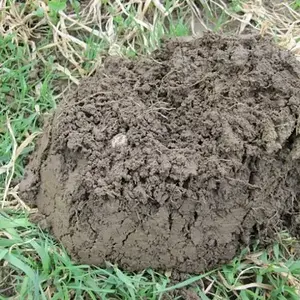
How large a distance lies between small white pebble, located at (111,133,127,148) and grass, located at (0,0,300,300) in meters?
0.41

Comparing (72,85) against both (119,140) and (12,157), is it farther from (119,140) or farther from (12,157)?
(119,140)

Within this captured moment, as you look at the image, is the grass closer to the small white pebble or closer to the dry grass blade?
the dry grass blade

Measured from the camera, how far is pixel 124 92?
223 centimetres

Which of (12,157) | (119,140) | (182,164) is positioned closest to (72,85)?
(12,157)

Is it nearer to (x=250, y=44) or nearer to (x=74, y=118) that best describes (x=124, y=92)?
(x=74, y=118)

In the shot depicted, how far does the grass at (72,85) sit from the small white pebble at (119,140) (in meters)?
0.41

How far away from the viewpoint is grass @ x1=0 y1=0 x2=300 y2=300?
6.56ft

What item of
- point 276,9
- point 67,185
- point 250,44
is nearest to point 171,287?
point 67,185

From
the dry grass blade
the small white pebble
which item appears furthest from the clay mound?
the dry grass blade

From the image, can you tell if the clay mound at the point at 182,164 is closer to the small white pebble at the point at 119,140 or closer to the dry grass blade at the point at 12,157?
the small white pebble at the point at 119,140

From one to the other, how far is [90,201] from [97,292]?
0.99 ft

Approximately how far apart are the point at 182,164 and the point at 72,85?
82 cm

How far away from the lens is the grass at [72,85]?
2000 mm

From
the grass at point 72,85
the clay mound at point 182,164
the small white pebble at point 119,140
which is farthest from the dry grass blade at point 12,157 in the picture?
the small white pebble at point 119,140
